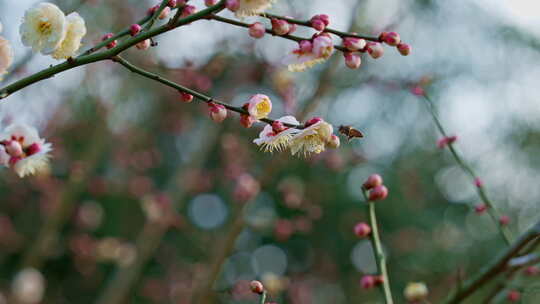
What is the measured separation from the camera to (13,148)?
39.3 inches

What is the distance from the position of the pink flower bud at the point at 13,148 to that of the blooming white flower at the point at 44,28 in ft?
0.60

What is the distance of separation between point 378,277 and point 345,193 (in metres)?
5.69

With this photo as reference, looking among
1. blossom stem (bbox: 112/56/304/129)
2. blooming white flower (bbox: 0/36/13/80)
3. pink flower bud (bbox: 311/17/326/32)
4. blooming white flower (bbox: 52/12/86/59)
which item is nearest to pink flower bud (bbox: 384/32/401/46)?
pink flower bud (bbox: 311/17/326/32)

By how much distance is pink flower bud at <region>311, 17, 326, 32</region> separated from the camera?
93 centimetres

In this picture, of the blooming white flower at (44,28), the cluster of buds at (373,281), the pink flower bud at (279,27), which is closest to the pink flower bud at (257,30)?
the pink flower bud at (279,27)

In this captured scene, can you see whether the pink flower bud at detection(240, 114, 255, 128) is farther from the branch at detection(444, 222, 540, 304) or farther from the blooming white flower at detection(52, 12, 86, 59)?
the branch at detection(444, 222, 540, 304)

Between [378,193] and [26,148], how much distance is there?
0.74 m

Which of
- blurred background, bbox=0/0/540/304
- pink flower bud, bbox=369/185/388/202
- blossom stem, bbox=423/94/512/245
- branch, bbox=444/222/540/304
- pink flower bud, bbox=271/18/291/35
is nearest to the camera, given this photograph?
branch, bbox=444/222/540/304

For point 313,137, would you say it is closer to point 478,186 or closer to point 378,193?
point 378,193

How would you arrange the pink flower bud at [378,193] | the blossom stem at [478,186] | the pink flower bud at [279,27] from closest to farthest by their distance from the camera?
the pink flower bud at [279,27], the pink flower bud at [378,193], the blossom stem at [478,186]

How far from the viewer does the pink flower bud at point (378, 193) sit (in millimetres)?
1142

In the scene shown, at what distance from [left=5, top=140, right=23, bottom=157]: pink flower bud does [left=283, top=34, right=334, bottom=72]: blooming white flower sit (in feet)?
1.75

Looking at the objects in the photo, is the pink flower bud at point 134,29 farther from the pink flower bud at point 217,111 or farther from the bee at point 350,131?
the bee at point 350,131

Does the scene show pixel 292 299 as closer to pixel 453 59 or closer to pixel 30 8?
pixel 453 59
